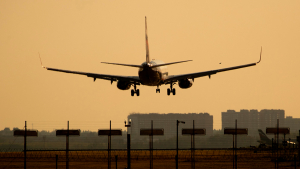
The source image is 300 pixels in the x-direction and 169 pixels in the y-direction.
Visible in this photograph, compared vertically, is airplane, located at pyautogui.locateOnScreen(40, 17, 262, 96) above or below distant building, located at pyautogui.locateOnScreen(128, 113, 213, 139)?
above

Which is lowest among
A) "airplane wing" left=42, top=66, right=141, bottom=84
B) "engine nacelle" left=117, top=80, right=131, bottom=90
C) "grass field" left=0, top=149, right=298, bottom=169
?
"grass field" left=0, top=149, right=298, bottom=169

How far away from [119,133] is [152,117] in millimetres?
137783

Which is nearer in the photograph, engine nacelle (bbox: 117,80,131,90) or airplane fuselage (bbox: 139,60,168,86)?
airplane fuselage (bbox: 139,60,168,86)

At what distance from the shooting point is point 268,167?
51750 millimetres

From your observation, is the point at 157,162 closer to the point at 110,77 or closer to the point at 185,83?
the point at 185,83

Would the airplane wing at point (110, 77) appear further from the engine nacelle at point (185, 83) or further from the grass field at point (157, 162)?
the grass field at point (157, 162)

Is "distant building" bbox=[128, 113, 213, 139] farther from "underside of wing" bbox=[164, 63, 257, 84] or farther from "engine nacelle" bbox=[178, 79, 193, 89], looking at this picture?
"underside of wing" bbox=[164, 63, 257, 84]

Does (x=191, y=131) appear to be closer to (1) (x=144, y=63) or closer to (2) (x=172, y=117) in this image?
(1) (x=144, y=63)

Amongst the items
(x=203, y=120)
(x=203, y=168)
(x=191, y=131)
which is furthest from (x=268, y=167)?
(x=203, y=120)

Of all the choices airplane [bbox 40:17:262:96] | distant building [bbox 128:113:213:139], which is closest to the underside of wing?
→ airplane [bbox 40:17:262:96]

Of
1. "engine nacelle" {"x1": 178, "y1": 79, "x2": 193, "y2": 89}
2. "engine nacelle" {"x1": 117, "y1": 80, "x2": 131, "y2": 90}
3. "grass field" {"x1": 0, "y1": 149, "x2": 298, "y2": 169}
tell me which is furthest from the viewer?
"engine nacelle" {"x1": 117, "y1": 80, "x2": 131, "y2": 90}

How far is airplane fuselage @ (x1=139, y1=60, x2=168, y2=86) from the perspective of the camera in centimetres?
6275

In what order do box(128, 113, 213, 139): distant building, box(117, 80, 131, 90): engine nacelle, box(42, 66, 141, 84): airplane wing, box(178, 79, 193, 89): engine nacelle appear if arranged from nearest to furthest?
box(42, 66, 141, 84): airplane wing
box(178, 79, 193, 89): engine nacelle
box(117, 80, 131, 90): engine nacelle
box(128, 113, 213, 139): distant building

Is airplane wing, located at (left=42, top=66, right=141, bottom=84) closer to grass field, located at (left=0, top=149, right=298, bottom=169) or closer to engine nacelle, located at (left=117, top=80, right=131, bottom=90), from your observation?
engine nacelle, located at (left=117, top=80, right=131, bottom=90)
